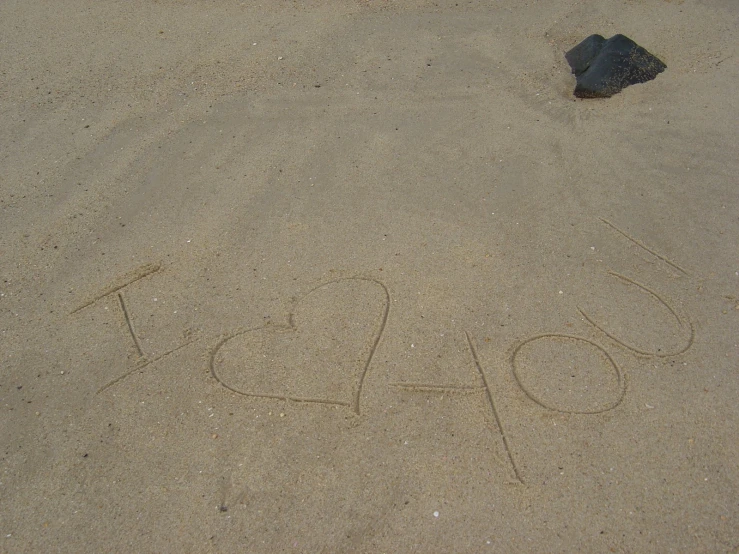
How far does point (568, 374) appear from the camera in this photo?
3037mm

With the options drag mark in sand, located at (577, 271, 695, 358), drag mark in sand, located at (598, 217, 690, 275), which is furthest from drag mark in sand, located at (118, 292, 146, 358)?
drag mark in sand, located at (598, 217, 690, 275)

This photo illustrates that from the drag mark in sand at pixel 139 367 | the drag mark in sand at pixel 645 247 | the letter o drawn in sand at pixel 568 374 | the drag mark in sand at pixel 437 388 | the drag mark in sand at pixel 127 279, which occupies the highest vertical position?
the drag mark in sand at pixel 127 279

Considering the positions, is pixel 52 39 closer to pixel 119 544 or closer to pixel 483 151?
pixel 483 151

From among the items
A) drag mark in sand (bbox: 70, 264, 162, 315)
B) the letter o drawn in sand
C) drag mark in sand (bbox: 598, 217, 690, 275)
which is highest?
drag mark in sand (bbox: 70, 264, 162, 315)

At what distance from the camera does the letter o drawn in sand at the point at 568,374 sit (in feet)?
9.59

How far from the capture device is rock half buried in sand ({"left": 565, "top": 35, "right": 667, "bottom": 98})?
4926 millimetres

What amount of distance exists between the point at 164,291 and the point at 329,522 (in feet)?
5.29

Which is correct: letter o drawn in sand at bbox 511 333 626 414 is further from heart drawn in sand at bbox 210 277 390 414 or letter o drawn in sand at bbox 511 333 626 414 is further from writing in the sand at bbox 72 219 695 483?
heart drawn in sand at bbox 210 277 390 414

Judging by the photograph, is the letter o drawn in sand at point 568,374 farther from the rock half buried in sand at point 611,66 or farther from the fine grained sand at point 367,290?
the rock half buried in sand at point 611,66

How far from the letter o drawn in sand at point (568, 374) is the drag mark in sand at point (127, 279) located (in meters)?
2.00

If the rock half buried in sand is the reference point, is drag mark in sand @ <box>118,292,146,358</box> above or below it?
above

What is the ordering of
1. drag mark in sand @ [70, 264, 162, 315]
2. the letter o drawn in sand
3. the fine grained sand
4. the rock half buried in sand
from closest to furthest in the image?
the fine grained sand → the letter o drawn in sand → drag mark in sand @ [70, 264, 162, 315] → the rock half buried in sand

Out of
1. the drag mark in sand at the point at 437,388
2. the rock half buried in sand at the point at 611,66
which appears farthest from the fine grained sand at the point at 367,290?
the rock half buried in sand at the point at 611,66

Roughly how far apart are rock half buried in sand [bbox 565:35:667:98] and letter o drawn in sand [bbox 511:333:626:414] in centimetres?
253
